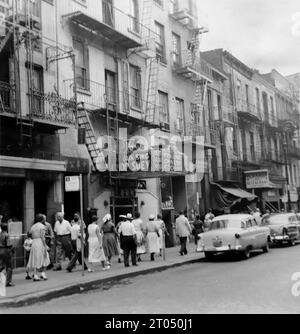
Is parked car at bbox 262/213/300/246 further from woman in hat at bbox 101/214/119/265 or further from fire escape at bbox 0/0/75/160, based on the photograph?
fire escape at bbox 0/0/75/160

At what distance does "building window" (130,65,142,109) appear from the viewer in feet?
74.4

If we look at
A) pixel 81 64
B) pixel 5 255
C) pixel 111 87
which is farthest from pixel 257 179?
pixel 5 255

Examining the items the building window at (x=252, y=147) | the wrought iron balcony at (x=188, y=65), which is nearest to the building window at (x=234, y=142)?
the building window at (x=252, y=147)

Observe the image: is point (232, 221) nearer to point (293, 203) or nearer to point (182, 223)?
point (182, 223)

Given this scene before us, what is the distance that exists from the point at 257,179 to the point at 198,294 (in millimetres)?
23612

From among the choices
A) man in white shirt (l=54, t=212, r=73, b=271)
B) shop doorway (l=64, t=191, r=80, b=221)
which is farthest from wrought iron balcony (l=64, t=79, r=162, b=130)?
man in white shirt (l=54, t=212, r=73, b=271)

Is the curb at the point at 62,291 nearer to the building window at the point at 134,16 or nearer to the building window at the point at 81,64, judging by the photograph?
the building window at the point at 81,64

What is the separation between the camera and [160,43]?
25734 millimetres

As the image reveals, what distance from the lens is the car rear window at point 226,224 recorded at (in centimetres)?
1703

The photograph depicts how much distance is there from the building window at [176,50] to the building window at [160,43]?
3.81 ft

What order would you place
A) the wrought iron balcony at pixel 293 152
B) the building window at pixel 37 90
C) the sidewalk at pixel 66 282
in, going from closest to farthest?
the sidewalk at pixel 66 282 → the building window at pixel 37 90 → the wrought iron balcony at pixel 293 152

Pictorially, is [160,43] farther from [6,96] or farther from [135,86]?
[6,96]

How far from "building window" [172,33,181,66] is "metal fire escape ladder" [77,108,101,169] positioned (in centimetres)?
986
